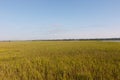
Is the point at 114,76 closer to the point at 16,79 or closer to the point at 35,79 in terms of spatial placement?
the point at 35,79

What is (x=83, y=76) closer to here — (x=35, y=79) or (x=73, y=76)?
(x=73, y=76)

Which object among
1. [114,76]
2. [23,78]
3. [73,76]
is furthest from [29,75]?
[114,76]

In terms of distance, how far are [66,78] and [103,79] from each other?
1.62m

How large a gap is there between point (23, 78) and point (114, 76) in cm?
420

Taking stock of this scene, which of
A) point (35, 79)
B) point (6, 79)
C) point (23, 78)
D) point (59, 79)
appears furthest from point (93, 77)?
point (6, 79)

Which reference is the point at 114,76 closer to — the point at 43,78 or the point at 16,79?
the point at 43,78

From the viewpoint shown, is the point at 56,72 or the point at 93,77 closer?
the point at 93,77

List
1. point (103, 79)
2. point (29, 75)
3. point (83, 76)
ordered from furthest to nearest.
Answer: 1. point (29, 75)
2. point (83, 76)
3. point (103, 79)

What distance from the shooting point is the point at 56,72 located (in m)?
8.51

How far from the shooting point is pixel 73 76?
7.70 meters

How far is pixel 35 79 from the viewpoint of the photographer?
739cm

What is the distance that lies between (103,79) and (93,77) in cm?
52

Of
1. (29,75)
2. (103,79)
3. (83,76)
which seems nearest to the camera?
(103,79)

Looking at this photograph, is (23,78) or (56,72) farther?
(56,72)
